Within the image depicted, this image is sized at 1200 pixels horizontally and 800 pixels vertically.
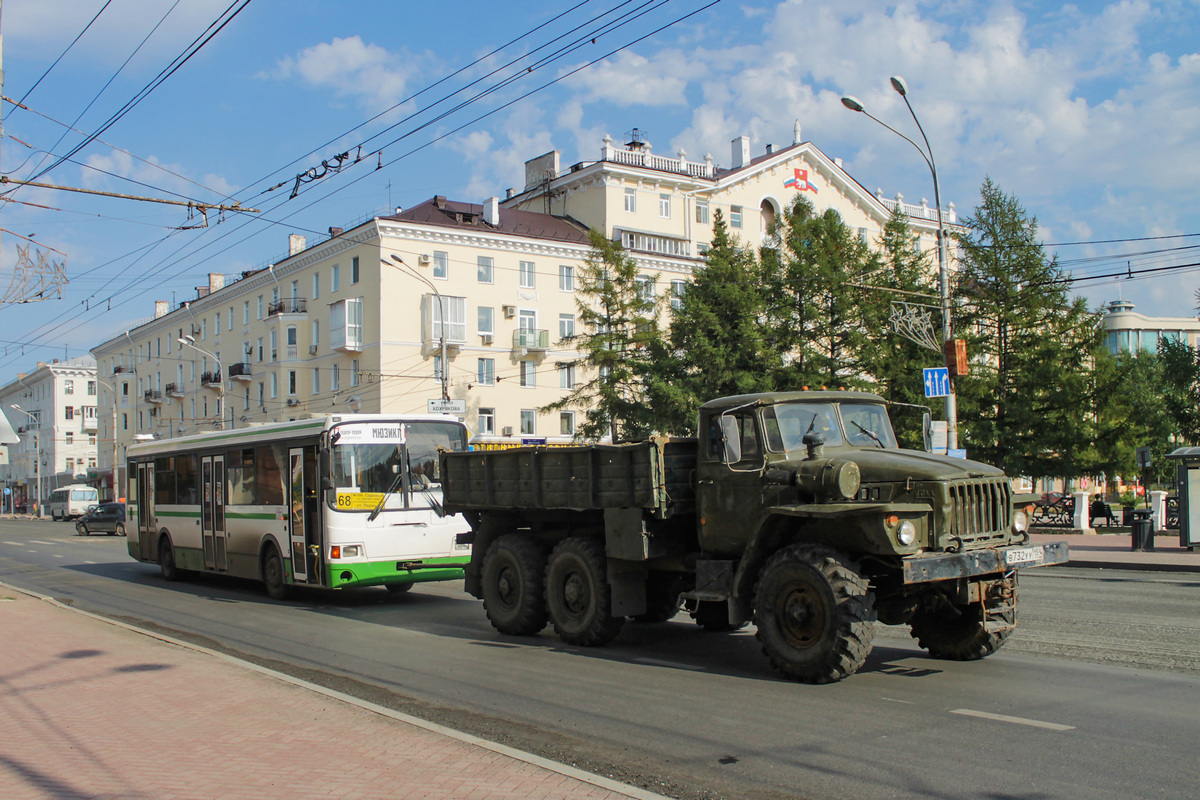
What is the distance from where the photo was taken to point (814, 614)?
8.41 metres

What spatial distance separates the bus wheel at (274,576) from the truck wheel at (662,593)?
23.3ft

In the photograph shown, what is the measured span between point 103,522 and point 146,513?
2938cm

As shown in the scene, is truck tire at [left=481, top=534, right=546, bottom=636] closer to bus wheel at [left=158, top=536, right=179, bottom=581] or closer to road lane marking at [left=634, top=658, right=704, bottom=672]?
road lane marking at [left=634, top=658, right=704, bottom=672]

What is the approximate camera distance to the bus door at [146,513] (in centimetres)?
2110


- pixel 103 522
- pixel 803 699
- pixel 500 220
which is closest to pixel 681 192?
pixel 500 220

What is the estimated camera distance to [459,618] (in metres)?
13.8

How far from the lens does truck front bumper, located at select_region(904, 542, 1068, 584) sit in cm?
804

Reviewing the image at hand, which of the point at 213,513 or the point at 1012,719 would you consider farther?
the point at 213,513

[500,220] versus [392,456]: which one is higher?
[500,220]

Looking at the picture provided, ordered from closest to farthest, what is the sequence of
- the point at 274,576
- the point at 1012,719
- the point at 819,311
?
the point at 1012,719 → the point at 274,576 → the point at 819,311

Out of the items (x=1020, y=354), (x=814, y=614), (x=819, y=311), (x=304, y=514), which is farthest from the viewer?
(x=819, y=311)

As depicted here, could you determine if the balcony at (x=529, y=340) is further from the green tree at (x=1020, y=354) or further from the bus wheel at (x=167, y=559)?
the bus wheel at (x=167, y=559)

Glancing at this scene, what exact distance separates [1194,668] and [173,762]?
8.07 meters

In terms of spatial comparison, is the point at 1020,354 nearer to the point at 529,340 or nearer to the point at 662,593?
the point at 529,340
